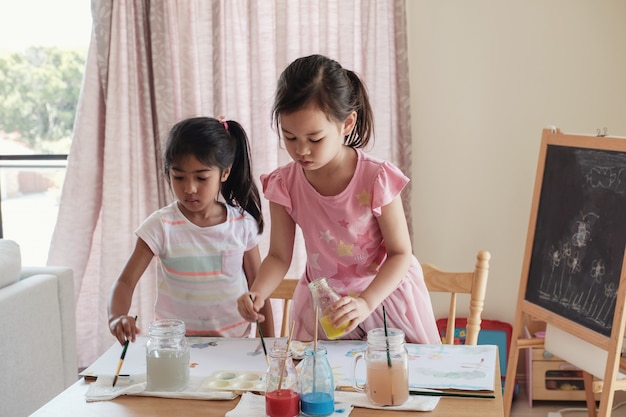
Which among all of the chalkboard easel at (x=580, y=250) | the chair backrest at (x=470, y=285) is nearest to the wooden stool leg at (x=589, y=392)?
the chalkboard easel at (x=580, y=250)

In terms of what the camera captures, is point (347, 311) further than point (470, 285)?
No

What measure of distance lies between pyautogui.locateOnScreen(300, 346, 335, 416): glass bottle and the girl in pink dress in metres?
0.31

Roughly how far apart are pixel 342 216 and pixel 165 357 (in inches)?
21.5

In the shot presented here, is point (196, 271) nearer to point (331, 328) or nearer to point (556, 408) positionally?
point (331, 328)

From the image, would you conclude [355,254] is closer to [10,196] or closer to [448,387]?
[448,387]

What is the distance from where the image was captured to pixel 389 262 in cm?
190

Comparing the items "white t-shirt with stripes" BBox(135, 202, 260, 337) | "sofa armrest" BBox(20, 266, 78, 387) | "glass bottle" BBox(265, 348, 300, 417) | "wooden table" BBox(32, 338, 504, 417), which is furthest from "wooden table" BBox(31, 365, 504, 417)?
"sofa armrest" BBox(20, 266, 78, 387)

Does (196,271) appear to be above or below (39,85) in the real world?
below

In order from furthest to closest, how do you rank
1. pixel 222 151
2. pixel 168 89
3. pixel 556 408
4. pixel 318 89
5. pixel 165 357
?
pixel 168 89 → pixel 556 408 → pixel 222 151 → pixel 318 89 → pixel 165 357

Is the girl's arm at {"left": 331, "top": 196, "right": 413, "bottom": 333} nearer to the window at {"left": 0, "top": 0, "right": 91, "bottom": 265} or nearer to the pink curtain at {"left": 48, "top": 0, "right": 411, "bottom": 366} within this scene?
the pink curtain at {"left": 48, "top": 0, "right": 411, "bottom": 366}

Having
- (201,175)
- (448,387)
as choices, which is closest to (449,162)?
(201,175)

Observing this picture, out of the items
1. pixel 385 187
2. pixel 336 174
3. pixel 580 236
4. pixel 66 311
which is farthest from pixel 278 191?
pixel 66 311

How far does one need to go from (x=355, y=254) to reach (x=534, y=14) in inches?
72.4

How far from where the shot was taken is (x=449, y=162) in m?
3.53
